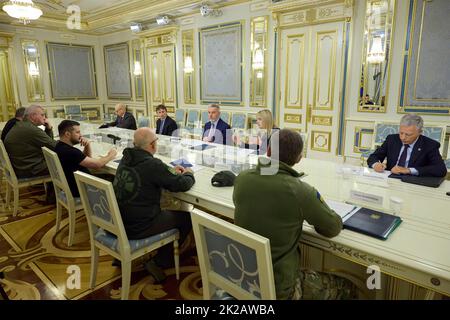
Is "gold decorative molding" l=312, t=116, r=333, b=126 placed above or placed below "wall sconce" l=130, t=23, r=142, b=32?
below

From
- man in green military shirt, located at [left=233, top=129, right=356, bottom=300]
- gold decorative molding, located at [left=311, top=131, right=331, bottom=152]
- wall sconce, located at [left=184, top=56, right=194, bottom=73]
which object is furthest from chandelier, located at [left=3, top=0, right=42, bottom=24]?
man in green military shirt, located at [left=233, top=129, right=356, bottom=300]

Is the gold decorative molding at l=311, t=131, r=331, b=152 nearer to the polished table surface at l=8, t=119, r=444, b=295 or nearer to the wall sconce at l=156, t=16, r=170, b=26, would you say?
the polished table surface at l=8, t=119, r=444, b=295

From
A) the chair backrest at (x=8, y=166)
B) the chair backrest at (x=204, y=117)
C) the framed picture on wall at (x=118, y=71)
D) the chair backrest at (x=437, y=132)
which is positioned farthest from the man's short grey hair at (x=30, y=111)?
the framed picture on wall at (x=118, y=71)

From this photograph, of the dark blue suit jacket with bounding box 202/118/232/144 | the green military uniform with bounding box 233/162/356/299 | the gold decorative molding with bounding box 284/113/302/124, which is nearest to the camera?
the green military uniform with bounding box 233/162/356/299

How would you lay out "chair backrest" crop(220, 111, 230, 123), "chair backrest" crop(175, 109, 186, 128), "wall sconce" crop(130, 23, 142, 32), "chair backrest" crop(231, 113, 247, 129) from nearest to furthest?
"chair backrest" crop(231, 113, 247, 129) → "chair backrest" crop(220, 111, 230, 123) → "chair backrest" crop(175, 109, 186, 128) → "wall sconce" crop(130, 23, 142, 32)

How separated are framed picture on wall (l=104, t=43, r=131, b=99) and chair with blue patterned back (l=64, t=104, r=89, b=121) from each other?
0.94 meters

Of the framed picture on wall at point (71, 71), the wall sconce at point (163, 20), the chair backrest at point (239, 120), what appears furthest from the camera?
the framed picture on wall at point (71, 71)

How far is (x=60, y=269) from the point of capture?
7.96 feet

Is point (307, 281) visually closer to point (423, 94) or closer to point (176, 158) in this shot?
point (176, 158)

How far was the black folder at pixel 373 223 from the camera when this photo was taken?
4.68 ft

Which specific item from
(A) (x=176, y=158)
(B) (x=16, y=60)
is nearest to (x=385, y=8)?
(A) (x=176, y=158)

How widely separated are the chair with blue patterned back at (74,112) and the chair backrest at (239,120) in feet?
15.9

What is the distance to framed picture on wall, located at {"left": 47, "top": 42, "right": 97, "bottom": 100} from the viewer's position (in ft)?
26.7

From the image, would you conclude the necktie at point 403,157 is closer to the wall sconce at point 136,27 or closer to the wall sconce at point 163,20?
the wall sconce at point 163,20
